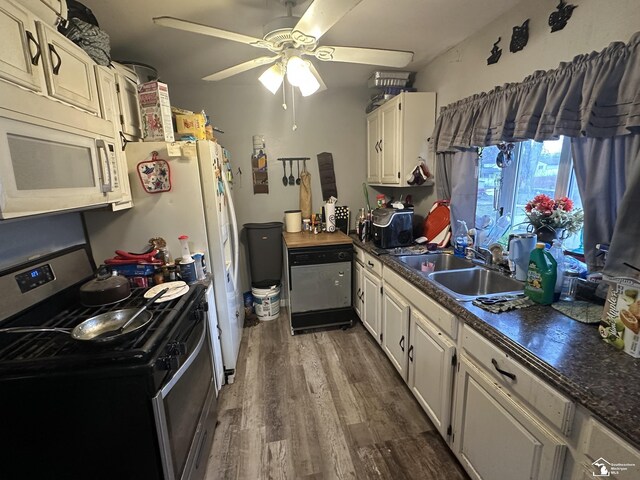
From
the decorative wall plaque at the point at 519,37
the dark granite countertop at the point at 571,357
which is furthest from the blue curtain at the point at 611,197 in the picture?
the decorative wall plaque at the point at 519,37

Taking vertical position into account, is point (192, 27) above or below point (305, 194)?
above

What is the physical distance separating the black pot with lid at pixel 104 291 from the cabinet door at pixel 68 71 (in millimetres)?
779

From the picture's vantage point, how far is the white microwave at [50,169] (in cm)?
89

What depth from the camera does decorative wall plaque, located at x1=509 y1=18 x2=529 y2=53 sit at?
1612mm

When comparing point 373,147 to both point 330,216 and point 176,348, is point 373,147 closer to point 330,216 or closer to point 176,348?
point 330,216

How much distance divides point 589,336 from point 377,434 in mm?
1197

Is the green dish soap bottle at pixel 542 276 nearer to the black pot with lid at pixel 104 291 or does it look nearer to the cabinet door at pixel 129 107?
the black pot with lid at pixel 104 291

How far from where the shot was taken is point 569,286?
1337 millimetres

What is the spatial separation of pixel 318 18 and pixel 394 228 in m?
1.57

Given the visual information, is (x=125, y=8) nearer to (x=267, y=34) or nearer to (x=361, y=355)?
(x=267, y=34)

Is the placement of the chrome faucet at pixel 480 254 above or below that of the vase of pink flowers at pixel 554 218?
below

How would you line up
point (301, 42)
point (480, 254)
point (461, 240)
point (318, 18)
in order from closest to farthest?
1. point (318, 18)
2. point (301, 42)
3. point (480, 254)
4. point (461, 240)

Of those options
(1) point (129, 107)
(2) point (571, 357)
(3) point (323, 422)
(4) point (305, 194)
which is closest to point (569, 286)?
(2) point (571, 357)

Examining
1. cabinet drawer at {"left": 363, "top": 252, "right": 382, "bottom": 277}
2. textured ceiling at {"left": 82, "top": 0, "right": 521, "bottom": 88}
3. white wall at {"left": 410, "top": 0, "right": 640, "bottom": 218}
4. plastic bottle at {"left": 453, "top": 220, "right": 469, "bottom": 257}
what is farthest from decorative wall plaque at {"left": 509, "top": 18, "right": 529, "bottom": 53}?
cabinet drawer at {"left": 363, "top": 252, "right": 382, "bottom": 277}
